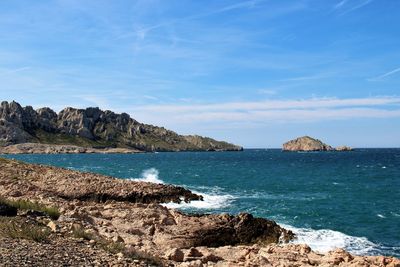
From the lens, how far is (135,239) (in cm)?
1983

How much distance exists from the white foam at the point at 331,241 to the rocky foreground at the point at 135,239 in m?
1.59

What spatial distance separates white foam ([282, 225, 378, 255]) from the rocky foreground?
1.59 metres

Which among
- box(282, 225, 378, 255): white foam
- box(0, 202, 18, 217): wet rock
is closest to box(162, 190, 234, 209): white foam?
box(282, 225, 378, 255): white foam

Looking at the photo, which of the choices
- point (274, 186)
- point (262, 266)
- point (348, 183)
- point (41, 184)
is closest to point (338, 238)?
point (262, 266)

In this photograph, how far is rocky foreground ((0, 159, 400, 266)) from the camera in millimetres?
13539

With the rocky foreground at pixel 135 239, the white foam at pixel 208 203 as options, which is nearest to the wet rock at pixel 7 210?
the rocky foreground at pixel 135 239

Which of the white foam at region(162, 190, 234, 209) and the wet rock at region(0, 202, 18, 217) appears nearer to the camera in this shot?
the wet rock at region(0, 202, 18, 217)

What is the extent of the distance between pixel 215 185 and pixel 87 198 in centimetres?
2941

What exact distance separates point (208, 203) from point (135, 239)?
2428cm

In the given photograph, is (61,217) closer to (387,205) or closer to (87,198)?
(87,198)

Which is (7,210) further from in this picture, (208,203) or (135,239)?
(208,203)

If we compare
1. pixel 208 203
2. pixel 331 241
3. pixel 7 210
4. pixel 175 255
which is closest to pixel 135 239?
pixel 175 255

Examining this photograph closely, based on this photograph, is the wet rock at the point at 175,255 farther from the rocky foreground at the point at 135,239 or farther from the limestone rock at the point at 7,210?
the limestone rock at the point at 7,210

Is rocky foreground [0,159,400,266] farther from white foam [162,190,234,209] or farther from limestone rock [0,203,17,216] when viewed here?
white foam [162,190,234,209]
